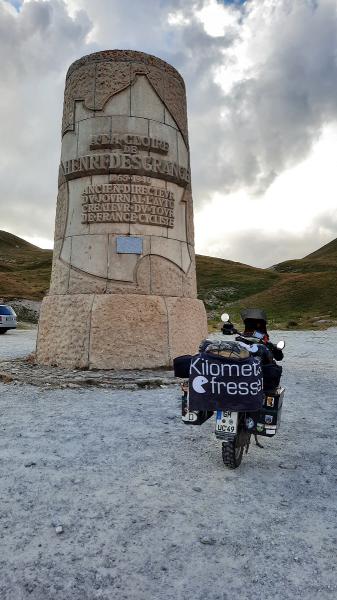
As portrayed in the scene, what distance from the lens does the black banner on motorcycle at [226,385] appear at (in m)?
4.32

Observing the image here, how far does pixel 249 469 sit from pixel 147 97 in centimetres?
930

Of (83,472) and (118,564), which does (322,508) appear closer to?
(118,564)

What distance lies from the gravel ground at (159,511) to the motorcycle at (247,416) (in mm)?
251

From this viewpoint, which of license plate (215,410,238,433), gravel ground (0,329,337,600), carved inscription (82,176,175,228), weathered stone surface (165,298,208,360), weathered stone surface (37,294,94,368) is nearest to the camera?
gravel ground (0,329,337,600)

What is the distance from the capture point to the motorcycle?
4.35m

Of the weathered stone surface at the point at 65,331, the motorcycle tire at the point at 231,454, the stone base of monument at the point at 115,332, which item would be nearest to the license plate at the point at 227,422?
the motorcycle tire at the point at 231,454

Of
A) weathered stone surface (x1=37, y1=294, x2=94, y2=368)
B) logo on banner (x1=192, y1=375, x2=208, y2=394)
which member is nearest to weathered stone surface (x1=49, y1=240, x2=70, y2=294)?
weathered stone surface (x1=37, y1=294, x2=94, y2=368)

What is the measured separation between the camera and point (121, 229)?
1012cm

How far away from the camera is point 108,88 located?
1066 centimetres

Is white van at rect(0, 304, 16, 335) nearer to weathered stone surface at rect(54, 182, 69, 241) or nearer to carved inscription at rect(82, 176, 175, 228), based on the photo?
weathered stone surface at rect(54, 182, 69, 241)

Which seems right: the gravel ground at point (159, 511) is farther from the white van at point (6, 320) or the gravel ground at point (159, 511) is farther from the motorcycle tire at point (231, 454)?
the white van at point (6, 320)

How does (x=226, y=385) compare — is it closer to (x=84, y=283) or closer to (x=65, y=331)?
(x=65, y=331)

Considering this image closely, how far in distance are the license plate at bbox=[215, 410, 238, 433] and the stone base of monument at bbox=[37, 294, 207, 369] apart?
17.1 ft

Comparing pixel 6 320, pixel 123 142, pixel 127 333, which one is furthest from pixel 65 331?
pixel 6 320
